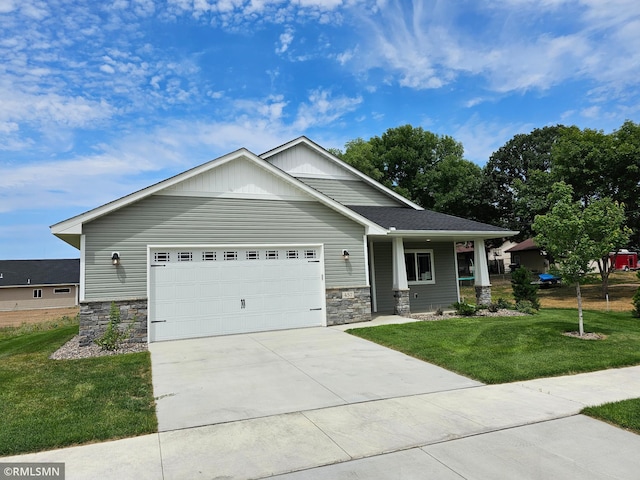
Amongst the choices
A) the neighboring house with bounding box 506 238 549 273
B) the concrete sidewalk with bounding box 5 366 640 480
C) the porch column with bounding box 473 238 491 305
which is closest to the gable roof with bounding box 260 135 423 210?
the porch column with bounding box 473 238 491 305

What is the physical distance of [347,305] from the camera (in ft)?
42.7

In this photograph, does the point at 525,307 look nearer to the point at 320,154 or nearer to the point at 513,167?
the point at 320,154

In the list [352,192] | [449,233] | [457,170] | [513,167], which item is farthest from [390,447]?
[513,167]

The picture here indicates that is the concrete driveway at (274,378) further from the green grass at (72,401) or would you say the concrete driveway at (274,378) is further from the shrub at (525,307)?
the shrub at (525,307)

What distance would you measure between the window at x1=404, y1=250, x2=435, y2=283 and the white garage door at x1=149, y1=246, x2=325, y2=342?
5.01 m

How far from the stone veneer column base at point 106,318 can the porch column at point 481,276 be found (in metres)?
11.5

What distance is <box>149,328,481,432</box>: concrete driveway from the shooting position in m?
5.61

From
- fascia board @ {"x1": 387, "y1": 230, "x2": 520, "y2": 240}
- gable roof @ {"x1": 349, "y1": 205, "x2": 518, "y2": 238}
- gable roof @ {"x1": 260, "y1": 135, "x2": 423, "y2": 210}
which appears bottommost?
fascia board @ {"x1": 387, "y1": 230, "x2": 520, "y2": 240}

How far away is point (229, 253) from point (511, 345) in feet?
24.9

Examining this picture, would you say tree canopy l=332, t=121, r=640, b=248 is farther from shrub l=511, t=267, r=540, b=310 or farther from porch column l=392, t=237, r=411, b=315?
porch column l=392, t=237, r=411, b=315

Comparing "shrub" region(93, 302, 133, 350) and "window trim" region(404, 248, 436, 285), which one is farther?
"window trim" region(404, 248, 436, 285)

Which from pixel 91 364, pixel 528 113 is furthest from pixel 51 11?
pixel 528 113

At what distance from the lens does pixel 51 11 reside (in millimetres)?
9148

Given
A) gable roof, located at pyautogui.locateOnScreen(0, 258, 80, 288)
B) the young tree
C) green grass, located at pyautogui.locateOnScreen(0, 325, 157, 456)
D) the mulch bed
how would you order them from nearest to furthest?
green grass, located at pyautogui.locateOnScreen(0, 325, 157, 456)
the mulch bed
the young tree
gable roof, located at pyautogui.locateOnScreen(0, 258, 80, 288)
